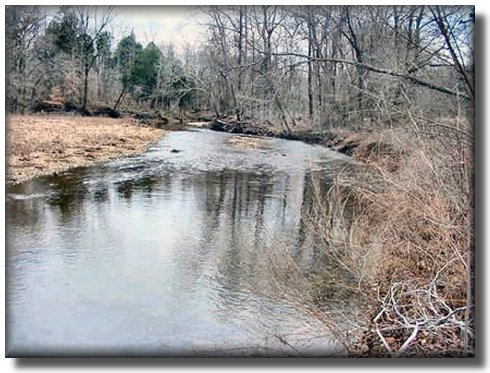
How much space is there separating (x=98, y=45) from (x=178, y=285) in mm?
1288

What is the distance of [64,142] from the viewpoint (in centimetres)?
349

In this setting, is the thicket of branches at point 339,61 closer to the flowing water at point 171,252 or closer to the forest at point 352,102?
the forest at point 352,102

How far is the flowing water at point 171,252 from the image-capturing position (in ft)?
8.70

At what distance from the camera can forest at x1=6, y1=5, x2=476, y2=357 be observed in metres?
2.78

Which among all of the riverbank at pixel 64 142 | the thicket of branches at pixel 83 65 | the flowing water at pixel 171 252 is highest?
the thicket of branches at pixel 83 65

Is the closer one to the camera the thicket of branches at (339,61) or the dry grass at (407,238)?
the dry grass at (407,238)

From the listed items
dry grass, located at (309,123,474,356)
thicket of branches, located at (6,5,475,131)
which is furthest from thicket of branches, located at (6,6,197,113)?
dry grass, located at (309,123,474,356)

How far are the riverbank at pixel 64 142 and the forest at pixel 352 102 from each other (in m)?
0.07

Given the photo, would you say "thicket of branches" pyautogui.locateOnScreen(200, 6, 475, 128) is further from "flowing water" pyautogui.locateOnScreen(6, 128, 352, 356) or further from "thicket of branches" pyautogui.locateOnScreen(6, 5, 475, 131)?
"flowing water" pyautogui.locateOnScreen(6, 128, 352, 356)

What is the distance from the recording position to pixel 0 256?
271 centimetres

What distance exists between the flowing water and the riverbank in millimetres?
88

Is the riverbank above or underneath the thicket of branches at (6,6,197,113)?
underneath

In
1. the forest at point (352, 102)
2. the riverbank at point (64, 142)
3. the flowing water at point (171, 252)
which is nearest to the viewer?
the flowing water at point (171, 252)

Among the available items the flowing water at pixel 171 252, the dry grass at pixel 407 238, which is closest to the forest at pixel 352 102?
the dry grass at pixel 407 238
